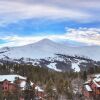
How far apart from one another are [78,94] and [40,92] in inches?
738

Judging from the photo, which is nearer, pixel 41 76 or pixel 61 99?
pixel 61 99

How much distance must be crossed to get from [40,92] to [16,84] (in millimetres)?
15461

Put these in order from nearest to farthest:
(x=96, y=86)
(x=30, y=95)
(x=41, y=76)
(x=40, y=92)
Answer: (x=30, y=95) < (x=40, y=92) < (x=96, y=86) < (x=41, y=76)

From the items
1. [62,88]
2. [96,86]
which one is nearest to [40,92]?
[62,88]

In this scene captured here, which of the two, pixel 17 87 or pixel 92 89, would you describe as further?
pixel 92 89

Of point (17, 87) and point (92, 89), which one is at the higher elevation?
point (17, 87)

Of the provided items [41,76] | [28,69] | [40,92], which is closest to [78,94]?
[40,92]

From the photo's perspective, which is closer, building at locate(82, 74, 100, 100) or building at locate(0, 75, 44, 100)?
building at locate(0, 75, 44, 100)

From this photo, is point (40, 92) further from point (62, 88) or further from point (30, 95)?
point (30, 95)

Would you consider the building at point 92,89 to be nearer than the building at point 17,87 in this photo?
No

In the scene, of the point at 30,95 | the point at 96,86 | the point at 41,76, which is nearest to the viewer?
the point at 30,95

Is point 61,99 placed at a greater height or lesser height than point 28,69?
lesser

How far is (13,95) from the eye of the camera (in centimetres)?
11206

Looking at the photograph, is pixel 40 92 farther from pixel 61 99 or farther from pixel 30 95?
pixel 30 95
